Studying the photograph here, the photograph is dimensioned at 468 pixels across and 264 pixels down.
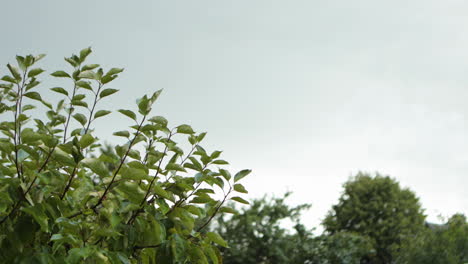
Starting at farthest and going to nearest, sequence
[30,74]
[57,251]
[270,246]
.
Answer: [270,246], [30,74], [57,251]

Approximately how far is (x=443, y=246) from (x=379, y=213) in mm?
16205

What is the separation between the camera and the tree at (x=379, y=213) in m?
28.6

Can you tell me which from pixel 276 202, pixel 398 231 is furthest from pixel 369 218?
pixel 276 202

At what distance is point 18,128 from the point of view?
3053mm

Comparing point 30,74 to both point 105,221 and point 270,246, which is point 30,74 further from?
point 270,246

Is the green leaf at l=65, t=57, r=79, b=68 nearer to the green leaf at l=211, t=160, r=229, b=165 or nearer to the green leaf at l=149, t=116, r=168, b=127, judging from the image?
the green leaf at l=149, t=116, r=168, b=127

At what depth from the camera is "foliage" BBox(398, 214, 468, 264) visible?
1350cm

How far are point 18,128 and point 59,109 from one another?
38.8 inches

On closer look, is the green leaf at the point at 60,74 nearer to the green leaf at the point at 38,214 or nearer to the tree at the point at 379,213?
the green leaf at the point at 38,214

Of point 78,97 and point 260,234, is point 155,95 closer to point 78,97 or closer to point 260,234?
point 78,97

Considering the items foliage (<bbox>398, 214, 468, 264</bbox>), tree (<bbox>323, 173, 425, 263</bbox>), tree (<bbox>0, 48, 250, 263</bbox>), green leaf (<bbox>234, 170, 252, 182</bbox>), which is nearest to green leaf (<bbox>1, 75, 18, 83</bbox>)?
tree (<bbox>0, 48, 250, 263</bbox>)

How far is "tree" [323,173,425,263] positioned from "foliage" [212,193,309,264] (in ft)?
40.2

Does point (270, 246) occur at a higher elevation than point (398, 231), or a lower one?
lower

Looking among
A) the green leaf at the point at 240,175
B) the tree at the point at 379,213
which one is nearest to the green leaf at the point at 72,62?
the green leaf at the point at 240,175
